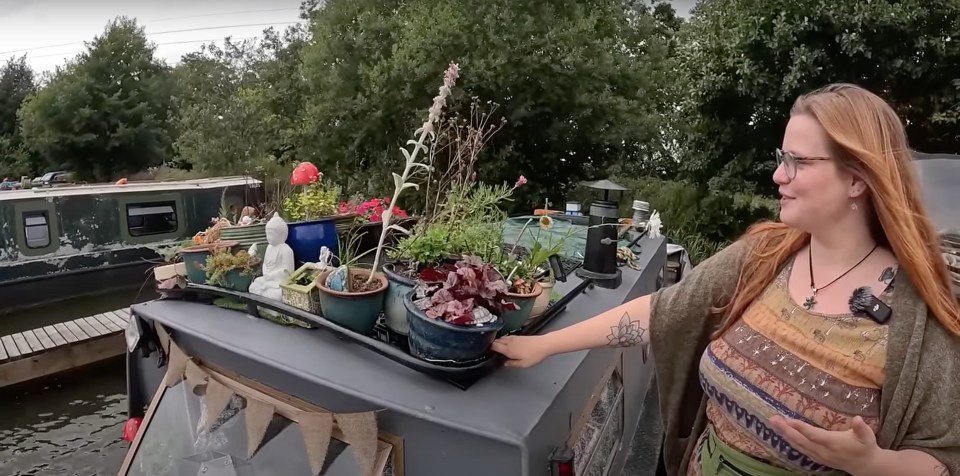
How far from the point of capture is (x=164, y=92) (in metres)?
27.4

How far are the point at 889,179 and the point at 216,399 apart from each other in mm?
2132

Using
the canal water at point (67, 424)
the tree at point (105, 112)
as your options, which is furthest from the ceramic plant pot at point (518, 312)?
the tree at point (105, 112)

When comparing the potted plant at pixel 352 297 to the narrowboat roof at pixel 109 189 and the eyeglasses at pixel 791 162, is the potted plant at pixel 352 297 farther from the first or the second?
the narrowboat roof at pixel 109 189

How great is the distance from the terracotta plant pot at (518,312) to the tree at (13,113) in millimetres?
31532

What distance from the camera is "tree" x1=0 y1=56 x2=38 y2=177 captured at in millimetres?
26375

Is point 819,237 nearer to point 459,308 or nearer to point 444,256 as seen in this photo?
point 459,308

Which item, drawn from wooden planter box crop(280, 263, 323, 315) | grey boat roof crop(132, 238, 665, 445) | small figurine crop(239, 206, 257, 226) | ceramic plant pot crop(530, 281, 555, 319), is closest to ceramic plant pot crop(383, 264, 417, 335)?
grey boat roof crop(132, 238, 665, 445)

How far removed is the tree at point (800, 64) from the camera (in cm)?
702

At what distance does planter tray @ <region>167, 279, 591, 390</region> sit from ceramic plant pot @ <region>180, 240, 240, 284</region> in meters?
0.04

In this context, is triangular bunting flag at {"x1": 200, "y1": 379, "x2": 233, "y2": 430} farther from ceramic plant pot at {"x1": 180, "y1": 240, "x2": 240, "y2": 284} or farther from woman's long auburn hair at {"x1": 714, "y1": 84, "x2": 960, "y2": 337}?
woman's long auburn hair at {"x1": 714, "y1": 84, "x2": 960, "y2": 337}

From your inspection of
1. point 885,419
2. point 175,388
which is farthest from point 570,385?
point 175,388

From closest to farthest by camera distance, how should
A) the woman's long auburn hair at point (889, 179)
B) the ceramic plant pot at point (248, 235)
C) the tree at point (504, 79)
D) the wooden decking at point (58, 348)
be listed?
the woman's long auburn hair at point (889, 179) < the ceramic plant pot at point (248, 235) < the wooden decking at point (58, 348) < the tree at point (504, 79)

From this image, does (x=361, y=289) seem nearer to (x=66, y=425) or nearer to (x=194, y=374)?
(x=194, y=374)

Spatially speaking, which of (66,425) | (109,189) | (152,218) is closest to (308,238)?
(66,425)
